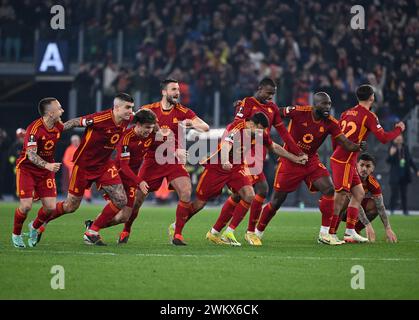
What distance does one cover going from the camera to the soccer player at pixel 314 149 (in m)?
16.5

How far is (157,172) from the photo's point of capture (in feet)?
53.3

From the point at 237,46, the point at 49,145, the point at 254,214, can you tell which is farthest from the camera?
the point at 237,46

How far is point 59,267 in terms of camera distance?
12.6 meters

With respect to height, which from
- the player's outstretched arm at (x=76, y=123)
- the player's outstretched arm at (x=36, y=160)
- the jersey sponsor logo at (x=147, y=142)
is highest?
the player's outstretched arm at (x=76, y=123)

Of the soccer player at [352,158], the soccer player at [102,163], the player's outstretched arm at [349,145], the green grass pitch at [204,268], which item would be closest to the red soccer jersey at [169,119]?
the soccer player at [102,163]

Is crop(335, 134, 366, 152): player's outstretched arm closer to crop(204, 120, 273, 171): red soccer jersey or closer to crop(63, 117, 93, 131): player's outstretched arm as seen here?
crop(204, 120, 273, 171): red soccer jersey

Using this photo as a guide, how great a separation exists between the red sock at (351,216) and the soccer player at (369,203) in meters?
0.13

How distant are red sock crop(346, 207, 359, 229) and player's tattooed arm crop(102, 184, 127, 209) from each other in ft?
12.3

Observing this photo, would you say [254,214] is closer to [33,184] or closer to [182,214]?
[182,214]

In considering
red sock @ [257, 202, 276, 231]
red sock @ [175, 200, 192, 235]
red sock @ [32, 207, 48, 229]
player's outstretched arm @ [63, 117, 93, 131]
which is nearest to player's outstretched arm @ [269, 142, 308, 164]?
red sock @ [257, 202, 276, 231]

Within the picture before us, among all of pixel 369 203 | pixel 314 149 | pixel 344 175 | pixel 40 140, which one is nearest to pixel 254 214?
pixel 314 149

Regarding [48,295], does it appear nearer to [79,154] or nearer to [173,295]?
[173,295]

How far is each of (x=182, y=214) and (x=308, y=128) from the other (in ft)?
8.12

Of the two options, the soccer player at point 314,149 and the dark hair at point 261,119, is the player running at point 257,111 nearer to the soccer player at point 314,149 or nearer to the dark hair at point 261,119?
the soccer player at point 314,149
